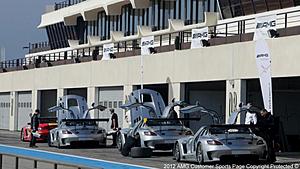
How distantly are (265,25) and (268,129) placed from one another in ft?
20.4

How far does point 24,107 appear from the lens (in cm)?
6100

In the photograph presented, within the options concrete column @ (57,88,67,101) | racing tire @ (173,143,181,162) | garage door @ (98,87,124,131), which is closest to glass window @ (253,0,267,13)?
garage door @ (98,87,124,131)

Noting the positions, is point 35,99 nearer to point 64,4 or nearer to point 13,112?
point 13,112

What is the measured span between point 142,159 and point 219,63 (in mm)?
8336

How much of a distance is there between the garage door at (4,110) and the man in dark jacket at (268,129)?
4366cm

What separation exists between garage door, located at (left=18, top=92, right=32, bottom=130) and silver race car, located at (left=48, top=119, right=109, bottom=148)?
85.3 ft

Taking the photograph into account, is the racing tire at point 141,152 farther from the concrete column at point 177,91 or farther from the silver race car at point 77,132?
the concrete column at point 177,91

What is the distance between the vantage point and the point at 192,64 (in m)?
35.5

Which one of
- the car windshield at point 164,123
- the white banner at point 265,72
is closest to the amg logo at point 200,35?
the car windshield at point 164,123

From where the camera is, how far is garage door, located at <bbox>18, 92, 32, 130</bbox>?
60125mm

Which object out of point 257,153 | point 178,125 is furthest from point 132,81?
point 257,153

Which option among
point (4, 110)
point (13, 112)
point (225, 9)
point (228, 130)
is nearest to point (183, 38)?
point (225, 9)

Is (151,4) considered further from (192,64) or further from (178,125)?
(178,125)

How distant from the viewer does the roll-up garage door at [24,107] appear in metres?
60.1
